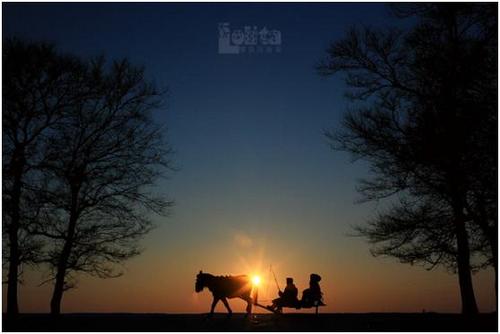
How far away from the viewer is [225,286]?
20.1 metres

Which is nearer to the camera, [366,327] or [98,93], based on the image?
[366,327]

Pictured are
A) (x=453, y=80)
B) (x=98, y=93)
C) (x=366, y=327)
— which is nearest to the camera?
(x=366, y=327)

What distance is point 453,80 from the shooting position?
840 inches

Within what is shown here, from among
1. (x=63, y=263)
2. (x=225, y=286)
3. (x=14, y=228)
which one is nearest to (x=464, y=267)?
(x=225, y=286)

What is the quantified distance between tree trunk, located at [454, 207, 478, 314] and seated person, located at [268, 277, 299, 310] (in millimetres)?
5918

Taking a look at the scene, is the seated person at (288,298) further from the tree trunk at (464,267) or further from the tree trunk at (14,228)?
the tree trunk at (14,228)

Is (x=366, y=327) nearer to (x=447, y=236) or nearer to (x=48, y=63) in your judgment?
(x=447, y=236)

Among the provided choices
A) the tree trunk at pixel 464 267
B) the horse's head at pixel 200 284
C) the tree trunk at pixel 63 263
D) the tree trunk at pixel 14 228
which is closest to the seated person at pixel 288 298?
the horse's head at pixel 200 284

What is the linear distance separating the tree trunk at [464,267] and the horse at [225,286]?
7053 millimetres

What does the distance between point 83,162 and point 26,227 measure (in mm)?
2820

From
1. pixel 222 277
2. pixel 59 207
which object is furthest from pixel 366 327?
pixel 59 207

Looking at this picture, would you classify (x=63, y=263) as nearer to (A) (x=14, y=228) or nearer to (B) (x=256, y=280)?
(A) (x=14, y=228)

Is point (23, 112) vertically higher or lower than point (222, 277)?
higher

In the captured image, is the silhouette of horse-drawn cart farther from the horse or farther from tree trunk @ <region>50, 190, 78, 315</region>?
tree trunk @ <region>50, 190, 78, 315</region>
